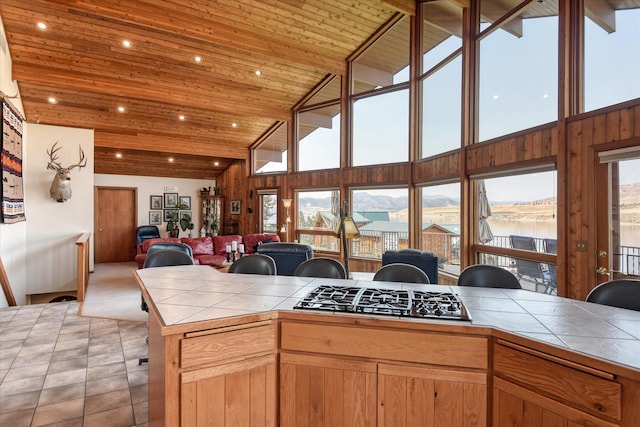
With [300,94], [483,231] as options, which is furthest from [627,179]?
[300,94]

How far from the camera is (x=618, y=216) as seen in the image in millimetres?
2873

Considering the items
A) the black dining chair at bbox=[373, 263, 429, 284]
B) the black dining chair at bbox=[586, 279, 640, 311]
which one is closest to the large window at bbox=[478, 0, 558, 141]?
the black dining chair at bbox=[586, 279, 640, 311]

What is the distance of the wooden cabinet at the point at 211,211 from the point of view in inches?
398

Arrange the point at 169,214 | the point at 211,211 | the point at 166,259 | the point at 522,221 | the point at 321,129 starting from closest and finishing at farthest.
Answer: the point at 166,259 < the point at 522,221 < the point at 321,129 < the point at 169,214 < the point at 211,211

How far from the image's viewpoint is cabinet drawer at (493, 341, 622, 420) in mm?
1128

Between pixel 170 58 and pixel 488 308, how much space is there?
6.27m

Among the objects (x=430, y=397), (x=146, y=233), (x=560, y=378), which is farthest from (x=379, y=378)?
(x=146, y=233)

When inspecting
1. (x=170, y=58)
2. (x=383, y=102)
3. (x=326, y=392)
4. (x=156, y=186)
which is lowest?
(x=326, y=392)

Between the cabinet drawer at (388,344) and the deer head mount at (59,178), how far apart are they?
6214 mm

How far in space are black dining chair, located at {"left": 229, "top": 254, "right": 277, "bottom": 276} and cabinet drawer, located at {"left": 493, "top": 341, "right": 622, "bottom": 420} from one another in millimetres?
1917

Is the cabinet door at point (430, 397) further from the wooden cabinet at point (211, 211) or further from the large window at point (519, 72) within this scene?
the wooden cabinet at point (211, 211)

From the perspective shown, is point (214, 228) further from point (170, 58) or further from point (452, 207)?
point (452, 207)

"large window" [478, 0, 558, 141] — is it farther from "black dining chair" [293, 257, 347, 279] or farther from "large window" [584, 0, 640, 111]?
"black dining chair" [293, 257, 347, 279]

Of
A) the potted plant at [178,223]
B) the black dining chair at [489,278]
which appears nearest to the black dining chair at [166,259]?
the black dining chair at [489,278]
